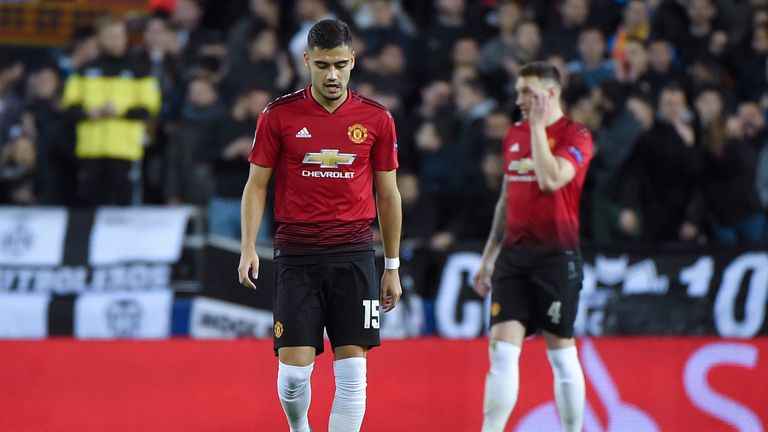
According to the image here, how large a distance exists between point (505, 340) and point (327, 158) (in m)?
1.60

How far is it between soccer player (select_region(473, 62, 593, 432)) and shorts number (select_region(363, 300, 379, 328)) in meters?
1.02

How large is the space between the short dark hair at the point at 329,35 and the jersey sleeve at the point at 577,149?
5.19ft

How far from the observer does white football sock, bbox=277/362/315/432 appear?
5.91 metres

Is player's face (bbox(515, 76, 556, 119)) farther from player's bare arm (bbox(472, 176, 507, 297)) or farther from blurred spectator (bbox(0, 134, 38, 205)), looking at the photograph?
blurred spectator (bbox(0, 134, 38, 205))

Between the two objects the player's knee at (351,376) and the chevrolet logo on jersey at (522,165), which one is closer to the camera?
the player's knee at (351,376)

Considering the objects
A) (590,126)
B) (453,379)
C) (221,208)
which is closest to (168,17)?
(221,208)

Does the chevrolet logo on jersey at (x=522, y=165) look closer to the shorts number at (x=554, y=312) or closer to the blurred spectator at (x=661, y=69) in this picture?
the shorts number at (x=554, y=312)

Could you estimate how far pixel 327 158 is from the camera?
5.84 metres

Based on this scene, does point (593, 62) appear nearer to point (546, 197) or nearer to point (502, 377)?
point (546, 197)

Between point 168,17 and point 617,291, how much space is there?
5.52 meters

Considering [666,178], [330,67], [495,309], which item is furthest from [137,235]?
[330,67]

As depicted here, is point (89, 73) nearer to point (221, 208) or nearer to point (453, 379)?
point (221, 208)

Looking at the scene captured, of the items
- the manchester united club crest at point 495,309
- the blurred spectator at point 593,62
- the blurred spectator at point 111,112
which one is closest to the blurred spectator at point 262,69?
the blurred spectator at point 111,112

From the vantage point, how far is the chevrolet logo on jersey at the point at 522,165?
686 centimetres
